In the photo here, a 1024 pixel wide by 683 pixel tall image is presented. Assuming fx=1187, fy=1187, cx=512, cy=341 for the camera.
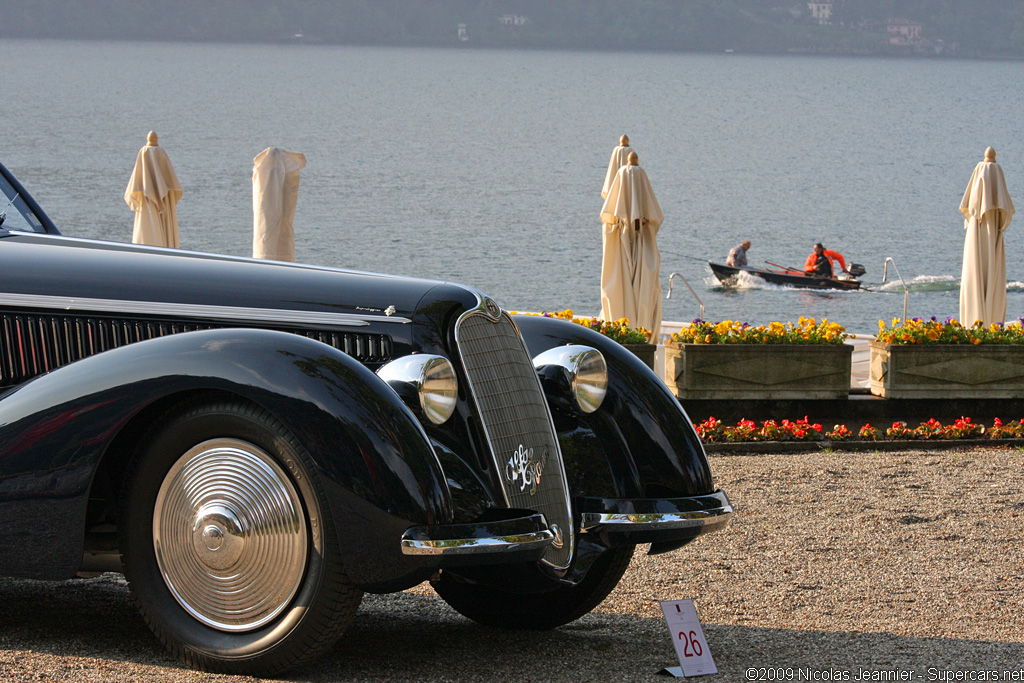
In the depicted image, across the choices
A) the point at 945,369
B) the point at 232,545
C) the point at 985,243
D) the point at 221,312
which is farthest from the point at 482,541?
the point at 985,243

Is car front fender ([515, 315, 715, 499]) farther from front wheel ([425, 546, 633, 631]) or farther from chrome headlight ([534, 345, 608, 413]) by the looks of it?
front wheel ([425, 546, 633, 631])

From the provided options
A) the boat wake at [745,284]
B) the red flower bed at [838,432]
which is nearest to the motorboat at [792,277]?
the boat wake at [745,284]

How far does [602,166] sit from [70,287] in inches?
2990

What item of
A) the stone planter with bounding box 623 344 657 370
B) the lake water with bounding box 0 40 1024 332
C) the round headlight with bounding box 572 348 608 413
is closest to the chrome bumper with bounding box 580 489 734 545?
the round headlight with bounding box 572 348 608 413

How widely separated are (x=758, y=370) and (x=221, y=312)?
279 inches

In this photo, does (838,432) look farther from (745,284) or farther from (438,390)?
(745,284)

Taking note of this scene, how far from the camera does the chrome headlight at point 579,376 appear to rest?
4.71 m

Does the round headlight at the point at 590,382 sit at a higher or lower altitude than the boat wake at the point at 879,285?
higher

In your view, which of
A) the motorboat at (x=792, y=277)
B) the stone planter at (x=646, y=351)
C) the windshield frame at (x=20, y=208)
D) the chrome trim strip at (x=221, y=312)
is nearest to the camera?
the chrome trim strip at (x=221, y=312)

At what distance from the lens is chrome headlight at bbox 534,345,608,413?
15.5ft

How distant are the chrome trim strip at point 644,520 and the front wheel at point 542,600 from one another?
353 millimetres

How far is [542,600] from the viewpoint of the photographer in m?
4.77

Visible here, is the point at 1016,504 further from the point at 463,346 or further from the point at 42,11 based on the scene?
the point at 42,11

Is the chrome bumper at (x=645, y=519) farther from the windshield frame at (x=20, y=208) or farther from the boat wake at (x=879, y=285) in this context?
the boat wake at (x=879, y=285)
